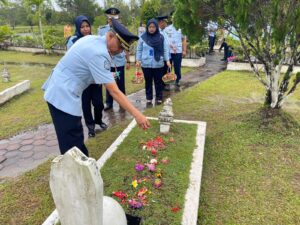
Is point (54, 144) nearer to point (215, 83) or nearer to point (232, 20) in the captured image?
point (232, 20)

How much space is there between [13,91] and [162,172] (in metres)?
5.18

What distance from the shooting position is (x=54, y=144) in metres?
4.64

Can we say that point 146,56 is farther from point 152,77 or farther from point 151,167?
point 151,167

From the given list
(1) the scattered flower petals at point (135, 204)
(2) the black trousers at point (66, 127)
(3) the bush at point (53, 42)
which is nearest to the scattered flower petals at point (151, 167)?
(1) the scattered flower petals at point (135, 204)

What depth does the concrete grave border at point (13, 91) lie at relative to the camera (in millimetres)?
6484

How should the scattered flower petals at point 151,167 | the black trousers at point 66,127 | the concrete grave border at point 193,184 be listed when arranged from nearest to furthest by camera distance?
the concrete grave border at point 193,184 < the black trousers at point 66,127 < the scattered flower petals at point 151,167

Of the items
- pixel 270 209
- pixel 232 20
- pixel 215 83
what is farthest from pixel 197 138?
pixel 215 83

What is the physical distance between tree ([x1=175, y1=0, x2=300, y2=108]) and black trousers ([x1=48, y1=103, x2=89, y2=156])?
7.69 feet

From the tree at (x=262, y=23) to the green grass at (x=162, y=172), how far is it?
149 centimetres

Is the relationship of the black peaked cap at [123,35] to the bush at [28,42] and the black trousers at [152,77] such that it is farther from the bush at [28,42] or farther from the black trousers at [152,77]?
the bush at [28,42]

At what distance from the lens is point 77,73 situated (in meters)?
2.54

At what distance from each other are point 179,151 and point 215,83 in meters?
4.63

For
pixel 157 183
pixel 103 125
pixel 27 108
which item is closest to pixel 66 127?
pixel 157 183

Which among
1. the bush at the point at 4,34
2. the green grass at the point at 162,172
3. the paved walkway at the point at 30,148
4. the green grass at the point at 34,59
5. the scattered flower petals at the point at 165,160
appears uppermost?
the bush at the point at 4,34
